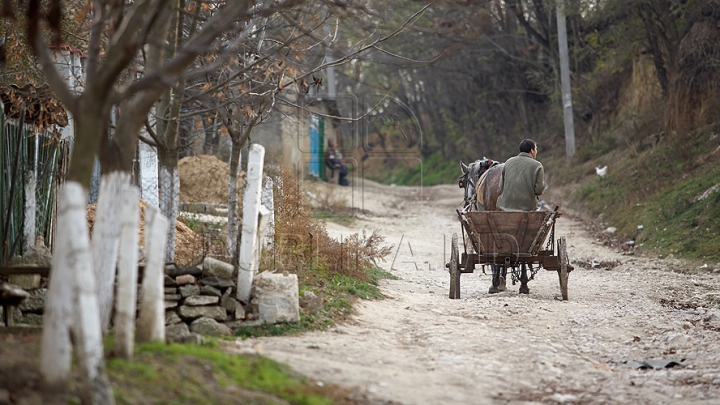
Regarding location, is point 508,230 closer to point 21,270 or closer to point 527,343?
point 527,343

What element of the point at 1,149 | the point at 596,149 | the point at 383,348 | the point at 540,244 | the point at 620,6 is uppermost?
the point at 620,6

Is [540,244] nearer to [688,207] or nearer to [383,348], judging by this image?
[383,348]

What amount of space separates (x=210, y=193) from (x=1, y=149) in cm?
1074

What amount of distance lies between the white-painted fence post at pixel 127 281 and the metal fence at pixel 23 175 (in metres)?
3.10

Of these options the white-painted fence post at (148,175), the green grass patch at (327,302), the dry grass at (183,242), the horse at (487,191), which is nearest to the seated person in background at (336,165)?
the horse at (487,191)

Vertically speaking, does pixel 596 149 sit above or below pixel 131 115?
above

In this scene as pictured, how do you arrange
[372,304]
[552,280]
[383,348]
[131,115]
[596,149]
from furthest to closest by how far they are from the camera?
[596,149] → [552,280] → [372,304] → [383,348] → [131,115]

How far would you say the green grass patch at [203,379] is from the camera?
4.52m

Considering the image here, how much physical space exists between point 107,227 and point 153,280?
52 centimetres

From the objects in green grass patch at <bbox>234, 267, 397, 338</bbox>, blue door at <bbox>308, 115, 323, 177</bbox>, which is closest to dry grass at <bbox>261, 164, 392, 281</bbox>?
green grass patch at <bbox>234, 267, 397, 338</bbox>

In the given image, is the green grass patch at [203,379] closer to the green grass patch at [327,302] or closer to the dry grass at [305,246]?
the green grass patch at [327,302]

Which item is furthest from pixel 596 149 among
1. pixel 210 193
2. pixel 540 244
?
pixel 540 244

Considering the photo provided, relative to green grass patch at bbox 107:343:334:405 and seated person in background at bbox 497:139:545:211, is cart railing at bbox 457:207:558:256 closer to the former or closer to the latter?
seated person in background at bbox 497:139:545:211

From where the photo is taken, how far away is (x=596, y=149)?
27.4 metres
